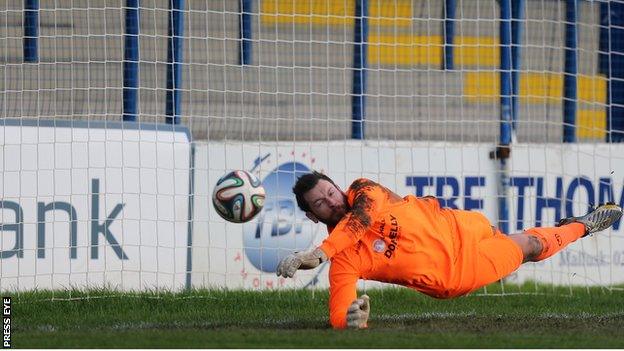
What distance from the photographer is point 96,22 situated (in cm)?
1364

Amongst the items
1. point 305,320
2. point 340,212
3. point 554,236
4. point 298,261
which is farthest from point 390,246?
point 554,236

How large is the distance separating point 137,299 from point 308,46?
152 inches

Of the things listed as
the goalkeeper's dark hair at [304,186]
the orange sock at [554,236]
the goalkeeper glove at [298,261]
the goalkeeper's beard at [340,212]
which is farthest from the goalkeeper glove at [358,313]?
the orange sock at [554,236]

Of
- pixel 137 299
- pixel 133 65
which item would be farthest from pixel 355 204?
pixel 133 65

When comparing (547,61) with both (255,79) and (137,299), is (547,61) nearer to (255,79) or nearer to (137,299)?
(255,79)

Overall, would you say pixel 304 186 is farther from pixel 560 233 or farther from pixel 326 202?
pixel 560 233

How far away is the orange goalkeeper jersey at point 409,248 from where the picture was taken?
9523 millimetres

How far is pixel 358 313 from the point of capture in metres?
9.36

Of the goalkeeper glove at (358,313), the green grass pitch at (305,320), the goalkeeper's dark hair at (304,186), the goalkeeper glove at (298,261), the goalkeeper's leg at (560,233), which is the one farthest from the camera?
the goalkeeper's leg at (560,233)

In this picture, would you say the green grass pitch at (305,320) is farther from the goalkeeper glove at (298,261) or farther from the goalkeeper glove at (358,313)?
the goalkeeper glove at (298,261)

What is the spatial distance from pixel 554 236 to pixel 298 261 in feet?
8.43

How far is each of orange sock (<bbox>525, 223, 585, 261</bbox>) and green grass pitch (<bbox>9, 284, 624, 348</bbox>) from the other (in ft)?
1.79

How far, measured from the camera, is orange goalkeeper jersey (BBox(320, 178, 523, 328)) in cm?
952
